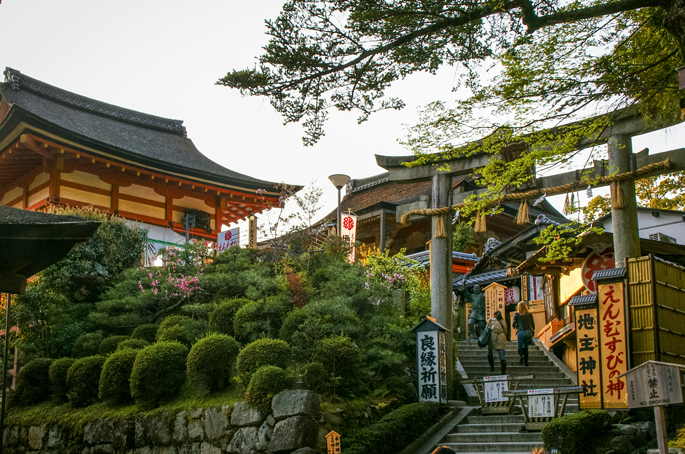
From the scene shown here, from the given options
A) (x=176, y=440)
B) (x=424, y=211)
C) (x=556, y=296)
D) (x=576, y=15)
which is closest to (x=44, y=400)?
(x=176, y=440)

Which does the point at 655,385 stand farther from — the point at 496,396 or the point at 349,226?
the point at 349,226

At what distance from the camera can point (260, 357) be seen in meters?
12.2

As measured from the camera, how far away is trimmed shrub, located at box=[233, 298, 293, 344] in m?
13.9

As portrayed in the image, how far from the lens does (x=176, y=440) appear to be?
40.2 feet

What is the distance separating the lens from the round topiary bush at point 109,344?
48.9 ft

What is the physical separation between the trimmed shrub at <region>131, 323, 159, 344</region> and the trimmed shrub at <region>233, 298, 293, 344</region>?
8.15 ft

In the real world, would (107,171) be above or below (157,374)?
above

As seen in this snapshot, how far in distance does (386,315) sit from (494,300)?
8147 millimetres

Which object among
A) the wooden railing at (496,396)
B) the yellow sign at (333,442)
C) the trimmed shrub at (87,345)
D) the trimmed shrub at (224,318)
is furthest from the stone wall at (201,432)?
the wooden railing at (496,396)

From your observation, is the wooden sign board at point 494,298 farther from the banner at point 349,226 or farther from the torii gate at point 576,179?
the torii gate at point 576,179

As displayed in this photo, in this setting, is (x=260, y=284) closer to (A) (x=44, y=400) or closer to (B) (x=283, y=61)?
(A) (x=44, y=400)

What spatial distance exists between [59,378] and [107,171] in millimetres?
9969

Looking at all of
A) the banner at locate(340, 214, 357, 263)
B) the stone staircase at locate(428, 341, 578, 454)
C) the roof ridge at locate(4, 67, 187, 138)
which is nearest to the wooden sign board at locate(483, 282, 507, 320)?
the banner at locate(340, 214, 357, 263)

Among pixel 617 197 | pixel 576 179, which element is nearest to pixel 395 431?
pixel 617 197
